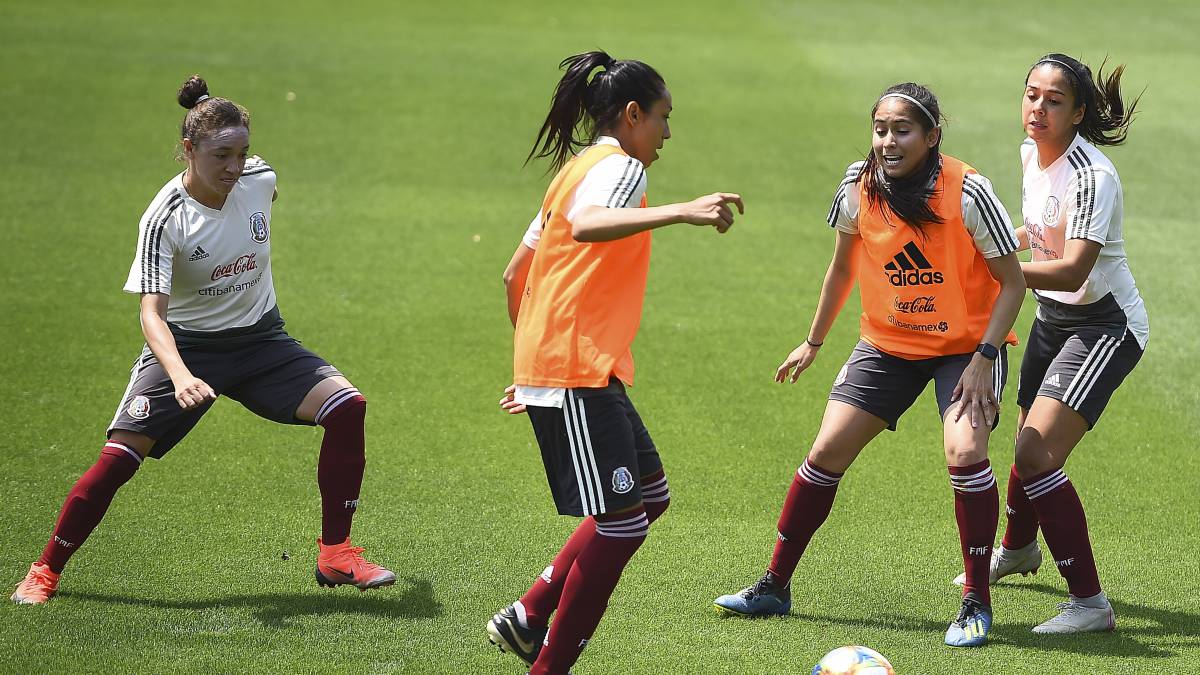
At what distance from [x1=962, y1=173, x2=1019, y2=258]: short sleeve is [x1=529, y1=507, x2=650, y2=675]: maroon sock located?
1496mm

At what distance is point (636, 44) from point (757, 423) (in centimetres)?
1025

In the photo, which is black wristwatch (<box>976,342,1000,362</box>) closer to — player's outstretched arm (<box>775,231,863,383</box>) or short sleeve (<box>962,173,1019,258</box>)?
short sleeve (<box>962,173,1019,258</box>)

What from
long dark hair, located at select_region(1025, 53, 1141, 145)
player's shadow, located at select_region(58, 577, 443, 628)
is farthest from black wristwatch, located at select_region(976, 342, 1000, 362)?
player's shadow, located at select_region(58, 577, 443, 628)

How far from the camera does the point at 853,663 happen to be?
4.02m

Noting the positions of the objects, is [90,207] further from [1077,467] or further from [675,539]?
[1077,467]

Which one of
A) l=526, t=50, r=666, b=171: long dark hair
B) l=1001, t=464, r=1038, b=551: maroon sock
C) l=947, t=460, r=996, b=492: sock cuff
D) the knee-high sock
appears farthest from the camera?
l=1001, t=464, r=1038, b=551: maroon sock

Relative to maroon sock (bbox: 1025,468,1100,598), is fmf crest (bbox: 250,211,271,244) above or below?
above

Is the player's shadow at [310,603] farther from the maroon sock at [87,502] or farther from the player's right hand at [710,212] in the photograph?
the player's right hand at [710,212]

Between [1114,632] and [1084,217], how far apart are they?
1487 millimetres

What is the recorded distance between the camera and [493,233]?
1031 centimetres

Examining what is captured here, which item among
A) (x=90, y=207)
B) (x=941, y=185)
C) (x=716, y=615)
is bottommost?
(x=716, y=615)

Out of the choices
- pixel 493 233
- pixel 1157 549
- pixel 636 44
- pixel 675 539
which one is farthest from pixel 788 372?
pixel 636 44

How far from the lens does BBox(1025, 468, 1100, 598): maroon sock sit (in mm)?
4652

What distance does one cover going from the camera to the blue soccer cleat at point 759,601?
4.79 m
